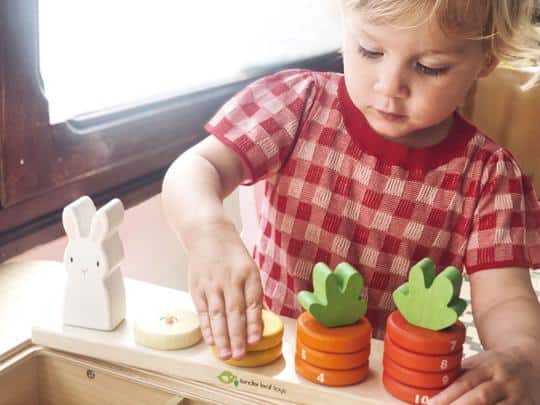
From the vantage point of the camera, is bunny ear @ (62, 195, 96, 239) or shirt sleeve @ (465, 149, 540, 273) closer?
bunny ear @ (62, 195, 96, 239)

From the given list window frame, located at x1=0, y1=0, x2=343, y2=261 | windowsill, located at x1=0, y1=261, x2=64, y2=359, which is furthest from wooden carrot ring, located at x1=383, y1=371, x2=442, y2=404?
window frame, located at x1=0, y1=0, x2=343, y2=261

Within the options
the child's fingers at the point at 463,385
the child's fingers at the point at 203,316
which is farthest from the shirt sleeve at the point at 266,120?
the child's fingers at the point at 463,385

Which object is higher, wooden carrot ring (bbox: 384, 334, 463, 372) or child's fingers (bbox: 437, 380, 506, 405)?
wooden carrot ring (bbox: 384, 334, 463, 372)

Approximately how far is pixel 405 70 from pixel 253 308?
252 mm

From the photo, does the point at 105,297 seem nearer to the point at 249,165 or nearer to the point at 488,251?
the point at 249,165

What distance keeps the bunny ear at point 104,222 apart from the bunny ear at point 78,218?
1cm

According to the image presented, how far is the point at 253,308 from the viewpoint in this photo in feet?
1.91

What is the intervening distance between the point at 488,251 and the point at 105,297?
381 millimetres

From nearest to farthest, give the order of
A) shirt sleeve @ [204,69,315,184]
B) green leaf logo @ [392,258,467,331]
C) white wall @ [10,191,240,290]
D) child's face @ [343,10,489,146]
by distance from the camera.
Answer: green leaf logo @ [392,258,467,331] < child's face @ [343,10,489,146] < shirt sleeve @ [204,69,315,184] < white wall @ [10,191,240,290]

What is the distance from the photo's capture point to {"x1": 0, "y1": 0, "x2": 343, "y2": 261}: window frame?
0.82m

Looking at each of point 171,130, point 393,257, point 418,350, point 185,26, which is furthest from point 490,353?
point 185,26

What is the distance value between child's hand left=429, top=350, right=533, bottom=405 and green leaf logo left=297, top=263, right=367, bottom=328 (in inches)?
3.6

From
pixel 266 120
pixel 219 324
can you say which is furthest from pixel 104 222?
pixel 266 120

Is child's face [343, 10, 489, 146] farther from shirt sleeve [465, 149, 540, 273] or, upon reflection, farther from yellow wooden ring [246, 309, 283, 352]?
yellow wooden ring [246, 309, 283, 352]
